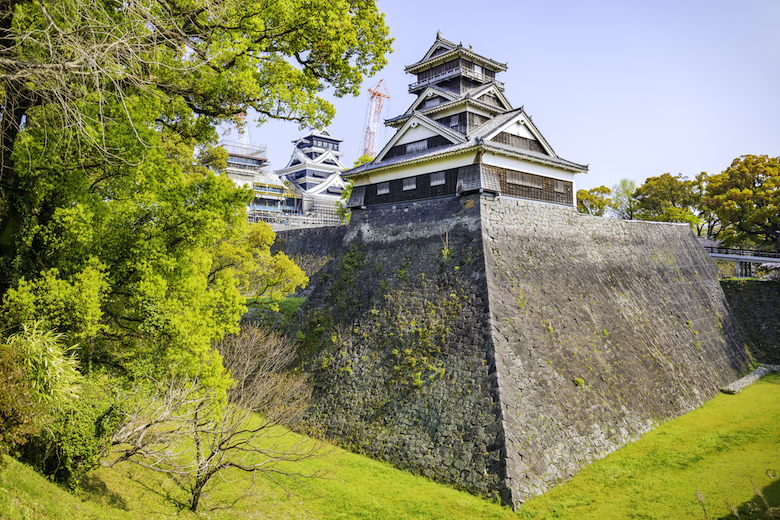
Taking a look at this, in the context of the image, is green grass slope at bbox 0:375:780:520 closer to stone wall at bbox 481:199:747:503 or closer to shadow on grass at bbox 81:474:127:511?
shadow on grass at bbox 81:474:127:511

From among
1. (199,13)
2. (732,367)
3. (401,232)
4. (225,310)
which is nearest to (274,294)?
(401,232)

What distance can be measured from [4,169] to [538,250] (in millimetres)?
15211

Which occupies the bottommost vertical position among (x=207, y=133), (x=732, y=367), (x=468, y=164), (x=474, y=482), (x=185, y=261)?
(x=474, y=482)

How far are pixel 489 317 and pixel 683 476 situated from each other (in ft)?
20.6

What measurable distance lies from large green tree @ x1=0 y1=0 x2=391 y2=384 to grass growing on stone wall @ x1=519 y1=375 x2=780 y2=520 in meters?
9.08

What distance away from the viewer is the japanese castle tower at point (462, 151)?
16688mm

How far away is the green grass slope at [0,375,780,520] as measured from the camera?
8844 mm

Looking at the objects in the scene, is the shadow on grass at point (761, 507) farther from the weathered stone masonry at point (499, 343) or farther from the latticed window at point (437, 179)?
the latticed window at point (437, 179)

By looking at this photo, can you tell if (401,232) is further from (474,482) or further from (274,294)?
(474,482)

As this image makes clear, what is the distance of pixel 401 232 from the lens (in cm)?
1812

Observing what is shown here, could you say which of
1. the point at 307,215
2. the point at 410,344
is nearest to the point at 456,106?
the point at 410,344

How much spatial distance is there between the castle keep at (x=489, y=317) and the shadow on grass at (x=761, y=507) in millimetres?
3311

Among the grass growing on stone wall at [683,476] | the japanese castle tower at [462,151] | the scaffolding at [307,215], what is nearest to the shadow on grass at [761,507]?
the grass growing on stone wall at [683,476]

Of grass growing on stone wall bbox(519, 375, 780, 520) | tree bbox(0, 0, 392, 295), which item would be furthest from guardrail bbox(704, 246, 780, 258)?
tree bbox(0, 0, 392, 295)
